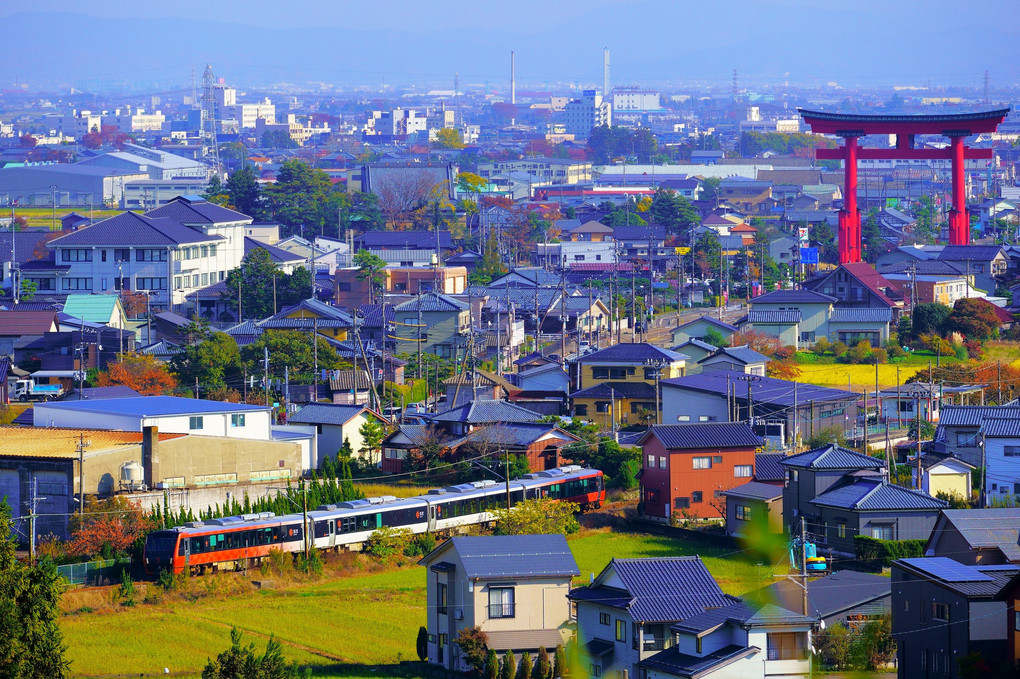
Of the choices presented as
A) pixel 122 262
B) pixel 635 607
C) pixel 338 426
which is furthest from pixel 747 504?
pixel 122 262

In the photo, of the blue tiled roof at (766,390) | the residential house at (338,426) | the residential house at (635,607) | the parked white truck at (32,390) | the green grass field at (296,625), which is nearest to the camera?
the residential house at (635,607)

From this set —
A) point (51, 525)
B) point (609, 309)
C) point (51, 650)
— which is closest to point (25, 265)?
point (609, 309)

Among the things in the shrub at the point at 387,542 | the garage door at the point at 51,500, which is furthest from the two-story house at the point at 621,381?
the garage door at the point at 51,500

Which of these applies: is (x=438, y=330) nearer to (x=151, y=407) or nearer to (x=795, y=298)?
(x=795, y=298)

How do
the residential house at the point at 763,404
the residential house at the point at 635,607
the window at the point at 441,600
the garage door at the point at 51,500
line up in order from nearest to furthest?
the residential house at the point at 635,607
the window at the point at 441,600
the garage door at the point at 51,500
the residential house at the point at 763,404

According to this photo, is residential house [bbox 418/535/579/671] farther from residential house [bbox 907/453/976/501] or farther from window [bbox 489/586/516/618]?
residential house [bbox 907/453/976/501]

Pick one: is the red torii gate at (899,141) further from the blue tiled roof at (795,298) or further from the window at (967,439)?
the window at (967,439)
